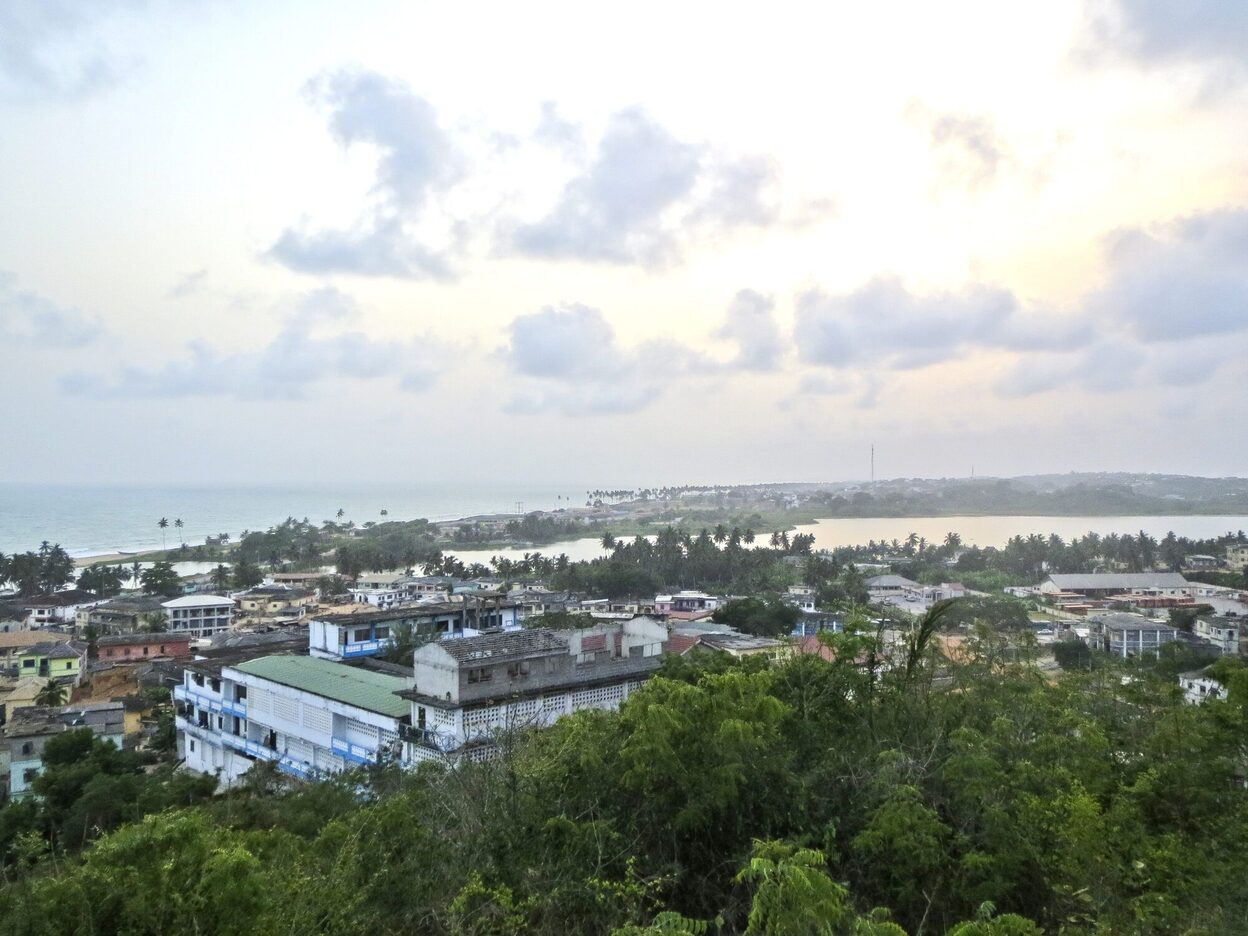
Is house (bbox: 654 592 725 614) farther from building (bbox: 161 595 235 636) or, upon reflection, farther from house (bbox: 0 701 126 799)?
house (bbox: 0 701 126 799)

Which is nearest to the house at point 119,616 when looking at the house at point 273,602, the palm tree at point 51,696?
the house at point 273,602

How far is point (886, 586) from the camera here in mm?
47062

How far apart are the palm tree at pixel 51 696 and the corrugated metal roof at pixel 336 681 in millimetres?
9403

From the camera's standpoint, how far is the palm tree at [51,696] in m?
23.0

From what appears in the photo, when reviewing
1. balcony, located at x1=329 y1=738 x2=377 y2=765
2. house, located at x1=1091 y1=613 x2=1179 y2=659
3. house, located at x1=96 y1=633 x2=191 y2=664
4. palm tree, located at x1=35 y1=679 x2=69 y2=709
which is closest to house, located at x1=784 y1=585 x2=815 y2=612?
house, located at x1=1091 y1=613 x2=1179 y2=659

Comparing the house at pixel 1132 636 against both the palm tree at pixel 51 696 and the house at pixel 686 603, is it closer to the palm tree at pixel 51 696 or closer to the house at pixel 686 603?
the house at pixel 686 603

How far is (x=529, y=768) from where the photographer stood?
7133 millimetres

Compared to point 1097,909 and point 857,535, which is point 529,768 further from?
point 857,535

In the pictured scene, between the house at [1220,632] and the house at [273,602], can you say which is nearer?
the house at [1220,632]

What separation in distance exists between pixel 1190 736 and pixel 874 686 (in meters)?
2.88

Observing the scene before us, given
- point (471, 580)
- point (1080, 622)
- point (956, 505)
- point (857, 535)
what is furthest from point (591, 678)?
point (956, 505)

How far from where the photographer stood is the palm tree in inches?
904

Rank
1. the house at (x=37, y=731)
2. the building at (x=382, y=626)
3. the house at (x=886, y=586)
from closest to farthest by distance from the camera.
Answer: the house at (x=37, y=731)
the building at (x=382, y=626)
the house at (x=886, y=586)

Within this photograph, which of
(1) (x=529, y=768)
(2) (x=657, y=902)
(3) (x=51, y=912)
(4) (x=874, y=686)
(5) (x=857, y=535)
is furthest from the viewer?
(5) (x=857, y=535)
